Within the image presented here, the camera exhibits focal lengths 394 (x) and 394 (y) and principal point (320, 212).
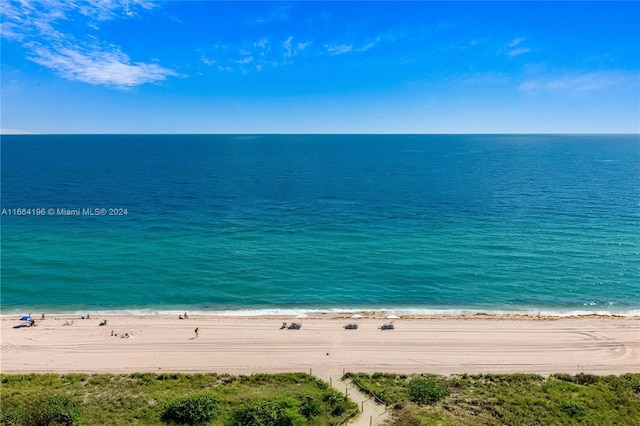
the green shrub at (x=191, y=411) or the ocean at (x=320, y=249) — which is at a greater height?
the ocean at (x=320, y=249)

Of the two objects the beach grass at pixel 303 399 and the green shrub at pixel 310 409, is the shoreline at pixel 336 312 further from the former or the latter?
the green shrub at pixel 310 409

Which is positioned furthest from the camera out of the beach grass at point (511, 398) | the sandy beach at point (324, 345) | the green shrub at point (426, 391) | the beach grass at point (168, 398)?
the sandy beach at point (324, 345)

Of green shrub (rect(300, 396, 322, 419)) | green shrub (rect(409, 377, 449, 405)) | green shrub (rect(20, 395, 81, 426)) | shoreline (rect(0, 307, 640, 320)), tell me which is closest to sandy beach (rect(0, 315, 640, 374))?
shoreline (rect(0, 307, 640, 320))

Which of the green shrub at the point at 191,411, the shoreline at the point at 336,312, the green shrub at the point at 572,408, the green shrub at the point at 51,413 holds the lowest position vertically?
the shoreline at the point at 336,312

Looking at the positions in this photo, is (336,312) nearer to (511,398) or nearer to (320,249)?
(320,249)

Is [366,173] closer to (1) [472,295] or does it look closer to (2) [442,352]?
(1) [472,295]

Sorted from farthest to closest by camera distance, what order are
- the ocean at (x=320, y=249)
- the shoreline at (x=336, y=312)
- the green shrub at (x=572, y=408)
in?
the ocean at (x=320, y=249) → the shoreline at (x=336, y=312) → the green shrub at (x=572, y=408)

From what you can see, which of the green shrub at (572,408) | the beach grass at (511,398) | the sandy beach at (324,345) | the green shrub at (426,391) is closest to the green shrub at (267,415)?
the beach grass at (511,398)

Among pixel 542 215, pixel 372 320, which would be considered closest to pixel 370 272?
pixel 372 320
